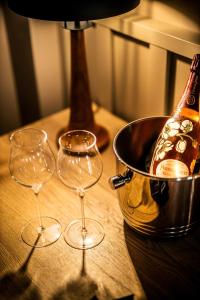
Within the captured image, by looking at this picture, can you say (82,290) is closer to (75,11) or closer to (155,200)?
(155,200)

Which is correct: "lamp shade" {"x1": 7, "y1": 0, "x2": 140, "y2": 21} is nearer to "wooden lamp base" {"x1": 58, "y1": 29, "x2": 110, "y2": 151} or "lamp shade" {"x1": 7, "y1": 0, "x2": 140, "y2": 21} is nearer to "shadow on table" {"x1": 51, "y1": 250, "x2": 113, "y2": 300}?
"wooden lamp base" {"x1": 58, "y1": 29, "x2": 110, "y2": 151}

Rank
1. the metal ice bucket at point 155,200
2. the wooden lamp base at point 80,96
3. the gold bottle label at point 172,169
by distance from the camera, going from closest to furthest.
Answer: the metal ice bucket at point 155,200
the gold bottle label at point 172,169
the wooden lamp base at point 80,96

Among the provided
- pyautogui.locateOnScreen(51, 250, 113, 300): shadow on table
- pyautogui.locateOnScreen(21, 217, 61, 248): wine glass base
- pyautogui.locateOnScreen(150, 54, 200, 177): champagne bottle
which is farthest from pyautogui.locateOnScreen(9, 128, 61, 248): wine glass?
pyautogui.locateOnScreen(150, 54, 200, 177): champagne bottle

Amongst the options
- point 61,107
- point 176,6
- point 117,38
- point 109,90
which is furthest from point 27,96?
point 176,6

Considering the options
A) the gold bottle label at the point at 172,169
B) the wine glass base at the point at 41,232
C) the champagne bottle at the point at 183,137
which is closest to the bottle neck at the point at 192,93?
the champagne bottle at the point at 183,137

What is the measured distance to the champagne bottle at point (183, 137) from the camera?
907mm

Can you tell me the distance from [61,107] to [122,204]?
0.73 metres

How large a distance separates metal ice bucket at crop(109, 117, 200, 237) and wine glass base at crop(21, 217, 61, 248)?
151 millimetres

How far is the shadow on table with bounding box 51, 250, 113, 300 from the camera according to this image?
755 millimetres

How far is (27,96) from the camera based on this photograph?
1440 millimetres

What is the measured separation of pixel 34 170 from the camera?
2.78 ft

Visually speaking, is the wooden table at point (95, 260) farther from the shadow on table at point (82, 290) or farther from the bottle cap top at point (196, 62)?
the bottle cap top at point (196, 62)

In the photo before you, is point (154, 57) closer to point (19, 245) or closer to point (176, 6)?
point (176, 6)

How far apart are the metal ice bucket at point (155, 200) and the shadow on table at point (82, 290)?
141 mm
